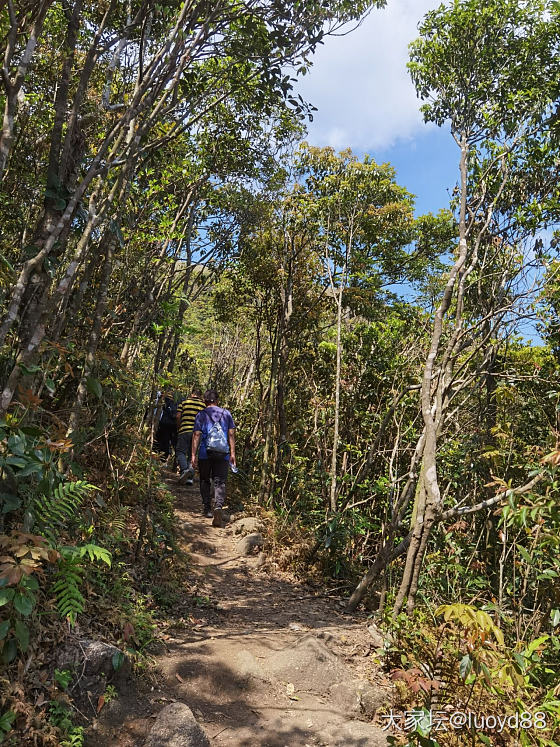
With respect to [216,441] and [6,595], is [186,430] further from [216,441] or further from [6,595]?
[6,595]

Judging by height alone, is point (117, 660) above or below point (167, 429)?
below

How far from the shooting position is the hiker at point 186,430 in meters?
9.19

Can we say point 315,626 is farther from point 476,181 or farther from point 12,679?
point 476,181

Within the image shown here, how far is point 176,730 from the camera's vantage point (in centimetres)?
298

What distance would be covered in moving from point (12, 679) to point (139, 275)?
14.5 ft

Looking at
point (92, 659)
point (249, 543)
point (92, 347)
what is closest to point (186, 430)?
point (249, 543)

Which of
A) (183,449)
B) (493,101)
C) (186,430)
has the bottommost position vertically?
(183,449)

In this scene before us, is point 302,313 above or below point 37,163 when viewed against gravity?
below

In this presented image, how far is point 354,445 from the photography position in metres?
7.62

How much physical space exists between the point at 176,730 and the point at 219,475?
15.1ft

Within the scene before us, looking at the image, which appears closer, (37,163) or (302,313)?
(37,163)

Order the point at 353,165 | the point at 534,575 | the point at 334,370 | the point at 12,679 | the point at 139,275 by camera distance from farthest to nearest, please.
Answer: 1. the point at 353,165
2. the point at 334,370
3. the point at 139,275
4. the point at 534,575
5. the point at 12,679

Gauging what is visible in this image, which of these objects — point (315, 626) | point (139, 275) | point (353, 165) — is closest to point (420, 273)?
point (353, 165)

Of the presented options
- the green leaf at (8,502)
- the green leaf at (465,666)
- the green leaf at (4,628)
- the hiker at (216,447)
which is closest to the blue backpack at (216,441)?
the hiker at (216,447)
